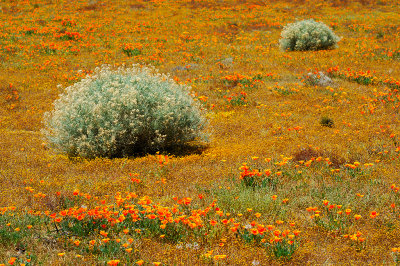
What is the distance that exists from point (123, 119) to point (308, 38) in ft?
51.3

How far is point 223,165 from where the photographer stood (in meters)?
8.37

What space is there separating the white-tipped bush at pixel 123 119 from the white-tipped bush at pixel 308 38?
13.8m

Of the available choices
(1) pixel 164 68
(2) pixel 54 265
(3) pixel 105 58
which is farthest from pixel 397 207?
(3) pixel 105 58

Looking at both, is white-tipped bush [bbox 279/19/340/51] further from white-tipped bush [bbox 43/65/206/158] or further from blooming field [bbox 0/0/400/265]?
white-tipped bush [bbox 43/65/206/158]

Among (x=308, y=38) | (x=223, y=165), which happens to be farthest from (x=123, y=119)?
(x=308, y=38)

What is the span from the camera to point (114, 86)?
989cm

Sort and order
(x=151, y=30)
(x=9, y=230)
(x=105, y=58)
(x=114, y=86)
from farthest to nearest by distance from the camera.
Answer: (x=151, y=30) < (x=105, y=58) < (x=114, y=86) < (x=9, y=230)

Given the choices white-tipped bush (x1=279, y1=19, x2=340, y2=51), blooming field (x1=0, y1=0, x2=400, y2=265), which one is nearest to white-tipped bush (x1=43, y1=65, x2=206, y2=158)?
blooming field (x1=0, y1=0, x2=400, y2=265)

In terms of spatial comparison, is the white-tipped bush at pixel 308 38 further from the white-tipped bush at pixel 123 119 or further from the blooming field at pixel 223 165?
the white-tipped bush at pixel 123 119

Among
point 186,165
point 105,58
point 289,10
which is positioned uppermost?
point 289,10

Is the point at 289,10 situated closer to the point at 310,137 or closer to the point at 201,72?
the point at 201,72

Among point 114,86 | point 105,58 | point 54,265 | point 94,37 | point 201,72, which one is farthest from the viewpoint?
point 94,37

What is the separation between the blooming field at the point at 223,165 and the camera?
16.1 ft

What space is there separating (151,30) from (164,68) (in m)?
9.55
